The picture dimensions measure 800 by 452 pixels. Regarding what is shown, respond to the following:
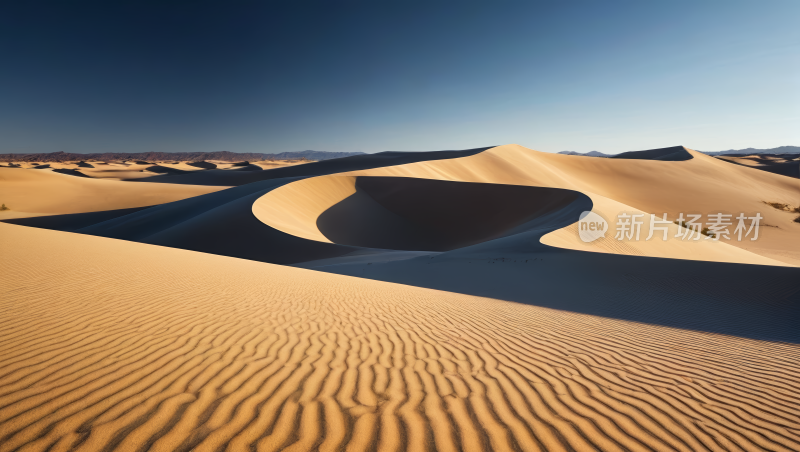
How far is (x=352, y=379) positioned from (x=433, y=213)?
21447 mm

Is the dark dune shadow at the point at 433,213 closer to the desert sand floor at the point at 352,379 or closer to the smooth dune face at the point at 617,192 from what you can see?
the smooth dune face at the point at 617,192

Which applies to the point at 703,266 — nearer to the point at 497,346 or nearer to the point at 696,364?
the point at 696,364

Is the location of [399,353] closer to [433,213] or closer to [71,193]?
[433,213]

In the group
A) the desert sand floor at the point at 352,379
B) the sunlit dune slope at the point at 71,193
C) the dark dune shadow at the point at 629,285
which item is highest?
the desert sand floor at the point at 352,379

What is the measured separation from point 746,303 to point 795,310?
688mm

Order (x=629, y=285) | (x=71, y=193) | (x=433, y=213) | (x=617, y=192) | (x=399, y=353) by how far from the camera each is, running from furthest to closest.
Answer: (x=617, y=192) → (x=71, y=193) → (x=433, y=213) → (x=629, y=285) → (x=399, y=353)

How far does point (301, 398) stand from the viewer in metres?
2.66

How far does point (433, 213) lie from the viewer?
24.2m

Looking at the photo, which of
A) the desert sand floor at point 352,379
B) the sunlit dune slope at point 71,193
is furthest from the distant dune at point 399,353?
the sunlit dune slope at point 71,193

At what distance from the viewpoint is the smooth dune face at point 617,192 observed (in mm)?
14742

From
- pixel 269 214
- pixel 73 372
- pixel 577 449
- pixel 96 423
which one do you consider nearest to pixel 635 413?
pixel 577 449

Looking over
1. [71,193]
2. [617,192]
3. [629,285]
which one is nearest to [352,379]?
[629,285]

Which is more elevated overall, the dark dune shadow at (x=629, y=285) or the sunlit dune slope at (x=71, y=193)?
the dark dune shadow at (x=629, y=285)

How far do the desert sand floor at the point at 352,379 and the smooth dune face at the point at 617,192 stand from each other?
29.9 feet
